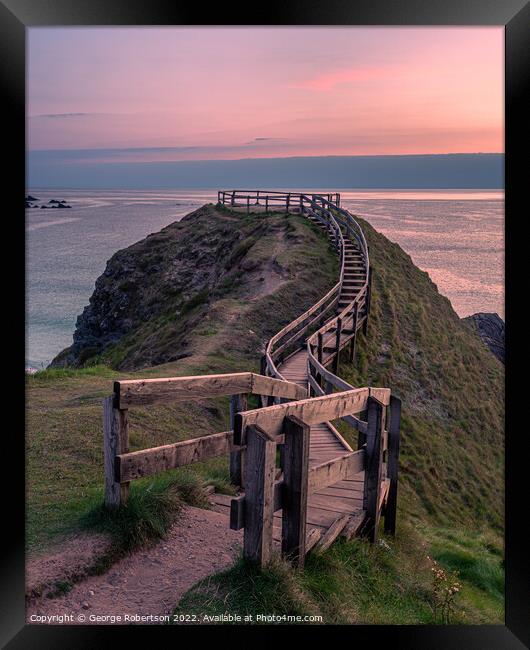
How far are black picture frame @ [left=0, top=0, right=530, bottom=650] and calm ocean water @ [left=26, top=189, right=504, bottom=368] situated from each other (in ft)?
97.2

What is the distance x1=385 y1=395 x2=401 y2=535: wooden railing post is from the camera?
911cm

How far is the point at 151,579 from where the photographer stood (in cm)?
580

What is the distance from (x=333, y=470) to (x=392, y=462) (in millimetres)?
2906

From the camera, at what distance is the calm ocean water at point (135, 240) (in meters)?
50.8

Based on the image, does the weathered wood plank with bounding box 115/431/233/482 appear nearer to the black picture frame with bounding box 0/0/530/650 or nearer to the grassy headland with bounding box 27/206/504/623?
the grassy headland with bounding box 27/206/504/623

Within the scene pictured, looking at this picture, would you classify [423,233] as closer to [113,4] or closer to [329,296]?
[329,296]

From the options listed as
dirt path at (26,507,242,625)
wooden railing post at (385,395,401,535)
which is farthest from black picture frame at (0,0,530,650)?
wooden railing post at (385,395,401,535)

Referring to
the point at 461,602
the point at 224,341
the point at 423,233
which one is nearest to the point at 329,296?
the point at 224,341

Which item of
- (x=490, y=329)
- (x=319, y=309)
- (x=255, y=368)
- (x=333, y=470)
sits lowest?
(x=333, y=470)

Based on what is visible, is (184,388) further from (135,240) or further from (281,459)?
(135,240)

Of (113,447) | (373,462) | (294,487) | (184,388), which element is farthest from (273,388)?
(294,487)

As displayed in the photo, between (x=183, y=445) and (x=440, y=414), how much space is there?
18.9 meters

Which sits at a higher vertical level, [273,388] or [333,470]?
[273,388]
